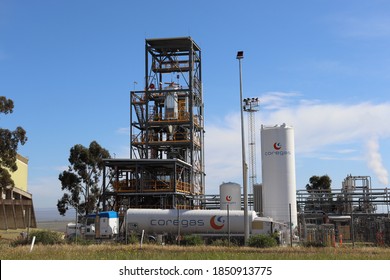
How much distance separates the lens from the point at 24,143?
49.6 m

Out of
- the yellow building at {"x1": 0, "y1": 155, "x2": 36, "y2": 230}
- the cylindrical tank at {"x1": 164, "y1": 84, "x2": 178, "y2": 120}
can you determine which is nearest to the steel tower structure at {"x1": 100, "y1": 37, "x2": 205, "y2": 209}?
the cylindrical tank at {"x1": 164, "y1": 84, "x2": 178, "y2": 120}

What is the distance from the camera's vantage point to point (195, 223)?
3594 cm

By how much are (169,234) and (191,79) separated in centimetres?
2482

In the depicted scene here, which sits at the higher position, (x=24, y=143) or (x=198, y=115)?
(x=198, y=115)

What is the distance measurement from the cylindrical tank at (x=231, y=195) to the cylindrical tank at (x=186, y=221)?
9585 millimetres

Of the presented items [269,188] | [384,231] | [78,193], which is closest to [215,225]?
[269,188]

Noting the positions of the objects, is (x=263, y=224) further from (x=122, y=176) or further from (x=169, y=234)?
(x=122, y=176)

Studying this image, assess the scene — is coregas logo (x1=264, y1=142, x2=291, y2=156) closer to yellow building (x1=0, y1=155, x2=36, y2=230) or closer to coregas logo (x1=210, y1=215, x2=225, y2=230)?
coregas logo (x1=210, y1=215, x2=225, y2=230)

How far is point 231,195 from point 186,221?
1085cm

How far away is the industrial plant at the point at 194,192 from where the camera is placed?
119ft

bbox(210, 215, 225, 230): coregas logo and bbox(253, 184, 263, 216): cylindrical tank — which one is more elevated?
bbox(253, 184, 263, 216): cylindrical tank

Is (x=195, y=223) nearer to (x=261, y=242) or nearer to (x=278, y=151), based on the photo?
(x=278, y=151)

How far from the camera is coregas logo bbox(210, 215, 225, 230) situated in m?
35.7

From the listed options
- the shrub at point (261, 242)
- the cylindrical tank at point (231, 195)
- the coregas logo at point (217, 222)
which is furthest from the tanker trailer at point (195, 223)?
the cylindrical tank at point (231, 195)
